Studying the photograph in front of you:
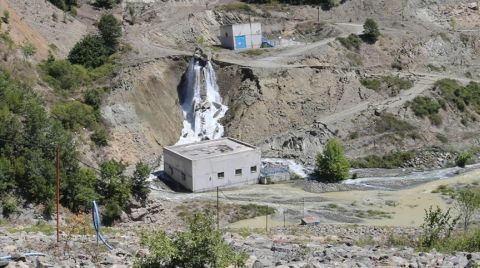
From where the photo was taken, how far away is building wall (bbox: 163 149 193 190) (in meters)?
46.1

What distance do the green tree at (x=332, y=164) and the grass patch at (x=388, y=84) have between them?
11860 mm

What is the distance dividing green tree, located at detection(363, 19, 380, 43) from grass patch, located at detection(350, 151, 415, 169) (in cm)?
1616

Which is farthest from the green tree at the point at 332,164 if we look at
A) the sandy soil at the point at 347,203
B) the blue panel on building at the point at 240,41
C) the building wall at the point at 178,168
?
the blue panel on building at the point at 240,41

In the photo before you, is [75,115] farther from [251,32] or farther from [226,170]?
[251,32]

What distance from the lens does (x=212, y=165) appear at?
46.4m

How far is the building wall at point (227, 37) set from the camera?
64350 mm

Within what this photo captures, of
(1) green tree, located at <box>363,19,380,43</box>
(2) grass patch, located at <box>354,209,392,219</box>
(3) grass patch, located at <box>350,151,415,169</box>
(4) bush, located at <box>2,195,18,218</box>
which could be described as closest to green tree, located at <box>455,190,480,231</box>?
(2) grass patch, located at <box>354,209,392,219</box>

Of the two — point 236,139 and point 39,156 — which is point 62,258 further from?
point 236,139

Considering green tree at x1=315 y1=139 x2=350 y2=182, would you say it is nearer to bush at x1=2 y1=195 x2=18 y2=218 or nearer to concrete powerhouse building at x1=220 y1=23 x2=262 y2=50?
concrete powerhouse building at x1=220 y1=23 x2=262 y2=50

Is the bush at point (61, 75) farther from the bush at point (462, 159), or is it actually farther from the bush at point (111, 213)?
the bush at point (462, 159)

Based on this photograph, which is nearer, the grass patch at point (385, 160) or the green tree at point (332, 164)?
the green tree at point (332, 164)

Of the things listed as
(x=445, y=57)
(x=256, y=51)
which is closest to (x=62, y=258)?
(x=256, y=51)

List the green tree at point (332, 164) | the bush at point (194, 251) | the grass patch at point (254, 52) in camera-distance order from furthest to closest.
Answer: the grass patch at point (254, 52)
the green tree at point (332, 164)
the bush at point (194, 251)

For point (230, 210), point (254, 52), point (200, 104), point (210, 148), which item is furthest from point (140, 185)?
point (254, 52)
